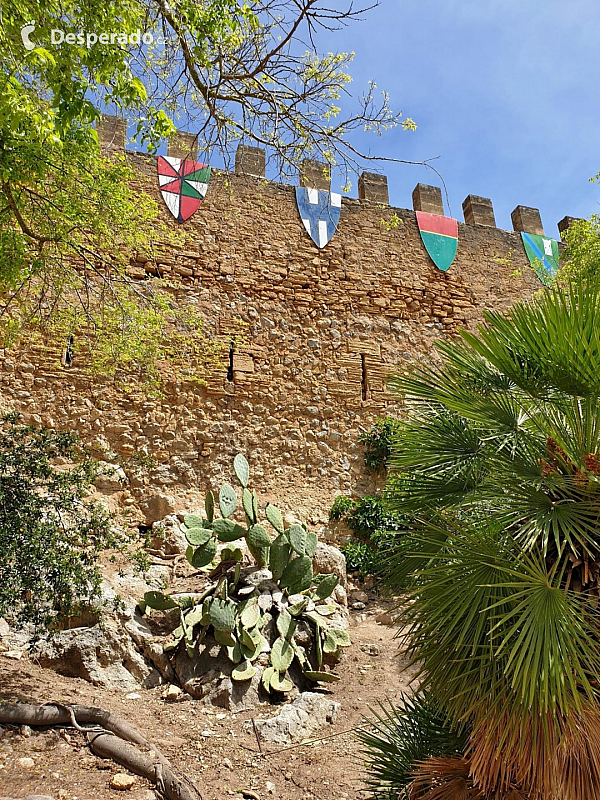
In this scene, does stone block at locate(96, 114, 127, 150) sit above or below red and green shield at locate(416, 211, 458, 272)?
above

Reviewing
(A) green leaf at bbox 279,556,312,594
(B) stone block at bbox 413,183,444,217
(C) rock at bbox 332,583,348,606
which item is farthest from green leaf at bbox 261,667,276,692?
(B) stone block at bbox 413,183,444,217

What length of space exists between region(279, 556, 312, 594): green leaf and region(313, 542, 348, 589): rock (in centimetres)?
97

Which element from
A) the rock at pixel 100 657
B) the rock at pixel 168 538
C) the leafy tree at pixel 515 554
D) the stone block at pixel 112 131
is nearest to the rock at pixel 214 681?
the rock at pixel 100 657

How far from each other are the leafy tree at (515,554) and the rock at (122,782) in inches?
55.6

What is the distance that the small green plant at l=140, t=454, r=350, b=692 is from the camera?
425 cm

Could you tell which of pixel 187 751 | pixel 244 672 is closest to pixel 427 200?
pixel 244 672

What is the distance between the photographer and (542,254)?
916 centimetres

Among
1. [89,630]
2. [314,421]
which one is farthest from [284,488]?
[89,630]

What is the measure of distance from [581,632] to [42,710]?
285 centimetres

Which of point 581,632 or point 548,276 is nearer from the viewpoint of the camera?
point 581,632

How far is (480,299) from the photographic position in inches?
344

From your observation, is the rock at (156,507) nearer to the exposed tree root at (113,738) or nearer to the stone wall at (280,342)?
the stone wall at (280,342)

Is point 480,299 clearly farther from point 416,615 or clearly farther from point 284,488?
point 416,615

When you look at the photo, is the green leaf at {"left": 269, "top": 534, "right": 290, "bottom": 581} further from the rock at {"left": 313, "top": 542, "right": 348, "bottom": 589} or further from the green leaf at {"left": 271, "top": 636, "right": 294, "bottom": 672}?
the rock at {"left": 313, "top": 542, "right": 348, "bottom": 589}
